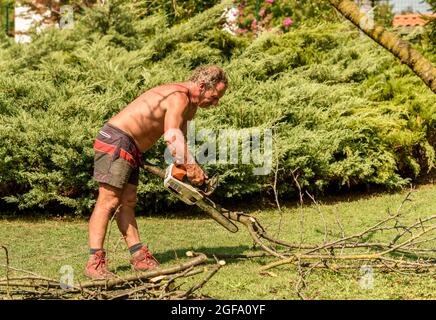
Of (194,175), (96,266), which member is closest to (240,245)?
(194,175)

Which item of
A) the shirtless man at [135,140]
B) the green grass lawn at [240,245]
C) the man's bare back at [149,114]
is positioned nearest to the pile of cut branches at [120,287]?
the green grass lawn at [240,245]

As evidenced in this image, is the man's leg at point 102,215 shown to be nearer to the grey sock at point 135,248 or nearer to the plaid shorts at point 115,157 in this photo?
the plaid shorts at point 115,157

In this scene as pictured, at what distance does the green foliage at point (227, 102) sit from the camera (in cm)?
854

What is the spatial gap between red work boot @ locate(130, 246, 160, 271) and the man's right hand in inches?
28.6

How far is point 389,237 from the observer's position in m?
7.26

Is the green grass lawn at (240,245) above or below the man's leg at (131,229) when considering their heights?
below

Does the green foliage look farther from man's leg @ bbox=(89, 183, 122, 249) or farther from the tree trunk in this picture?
the tree trunk

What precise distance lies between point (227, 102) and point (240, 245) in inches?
102

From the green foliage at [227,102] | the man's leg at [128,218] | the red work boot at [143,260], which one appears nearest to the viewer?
the red work boot at [143,260]

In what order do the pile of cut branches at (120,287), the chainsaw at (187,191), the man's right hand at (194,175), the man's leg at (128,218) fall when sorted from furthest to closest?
the man's leg at (128,218) < the man's right hand at (194,175) < the chainsaw at (187,191) < the pile of cut branches at (120,287)

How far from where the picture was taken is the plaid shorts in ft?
19.3

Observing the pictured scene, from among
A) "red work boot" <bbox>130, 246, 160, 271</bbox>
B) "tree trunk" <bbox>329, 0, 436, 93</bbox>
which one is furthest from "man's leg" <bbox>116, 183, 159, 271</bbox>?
"tree trunk" <bbox>329, 0, 436, 93</bbox>

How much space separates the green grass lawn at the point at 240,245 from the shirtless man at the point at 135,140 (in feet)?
0.61

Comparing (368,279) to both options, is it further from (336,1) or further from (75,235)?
(75,235)
